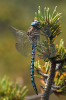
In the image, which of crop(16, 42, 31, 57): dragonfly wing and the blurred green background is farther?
the blurred green background

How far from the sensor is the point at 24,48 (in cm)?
64

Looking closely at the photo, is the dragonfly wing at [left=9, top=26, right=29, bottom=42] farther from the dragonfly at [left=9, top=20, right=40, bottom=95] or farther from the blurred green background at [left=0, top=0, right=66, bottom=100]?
the blurred green background at [left=0, top=0, right=66, bottom=100]

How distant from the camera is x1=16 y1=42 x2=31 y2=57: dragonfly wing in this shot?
2.01 feet

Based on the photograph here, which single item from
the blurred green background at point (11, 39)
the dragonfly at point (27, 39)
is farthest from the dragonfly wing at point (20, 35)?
the blurred green background at point (11, 39)

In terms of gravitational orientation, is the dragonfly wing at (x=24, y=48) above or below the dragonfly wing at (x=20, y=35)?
below

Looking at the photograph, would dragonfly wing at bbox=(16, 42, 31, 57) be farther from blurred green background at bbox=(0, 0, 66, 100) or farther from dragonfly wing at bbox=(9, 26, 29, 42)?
blurred green background at bbox=(0, 0, 66, 100)

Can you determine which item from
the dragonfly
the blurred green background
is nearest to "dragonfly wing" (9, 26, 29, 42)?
the dragonfly

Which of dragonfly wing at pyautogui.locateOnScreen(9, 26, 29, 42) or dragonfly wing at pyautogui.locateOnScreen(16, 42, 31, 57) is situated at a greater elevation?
dragonfly wing at pyautogui.locateOnScreen(9, 26, 29, 42)

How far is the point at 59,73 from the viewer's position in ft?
1.90

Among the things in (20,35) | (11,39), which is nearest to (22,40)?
(20,35)

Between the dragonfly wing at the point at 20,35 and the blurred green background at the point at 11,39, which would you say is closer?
the dragonfly wing at the point at 20,35

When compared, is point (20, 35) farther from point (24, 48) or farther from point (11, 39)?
point (11, 39)

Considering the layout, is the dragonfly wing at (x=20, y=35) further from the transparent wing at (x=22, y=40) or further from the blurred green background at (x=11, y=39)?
the blurred green background at (x=11, y=39)

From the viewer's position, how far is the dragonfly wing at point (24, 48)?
0.61 metres
